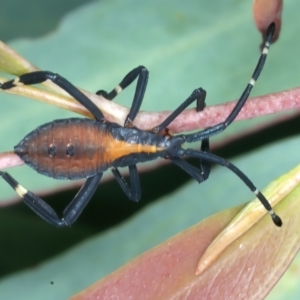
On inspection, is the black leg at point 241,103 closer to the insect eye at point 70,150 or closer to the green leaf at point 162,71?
the green leaf at point 162,71

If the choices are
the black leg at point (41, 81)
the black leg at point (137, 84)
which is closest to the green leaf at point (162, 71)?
the black leg at point (137, 84)

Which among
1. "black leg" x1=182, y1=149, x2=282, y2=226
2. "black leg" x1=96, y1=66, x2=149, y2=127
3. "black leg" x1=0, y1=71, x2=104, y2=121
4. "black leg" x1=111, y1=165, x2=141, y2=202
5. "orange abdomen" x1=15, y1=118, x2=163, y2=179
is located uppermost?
"black leg" x1=0, y1=71, x2=104, y2=121

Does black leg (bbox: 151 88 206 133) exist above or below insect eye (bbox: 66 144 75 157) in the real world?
above

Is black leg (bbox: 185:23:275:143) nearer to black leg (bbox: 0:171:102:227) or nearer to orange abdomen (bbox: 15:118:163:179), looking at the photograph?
orange abdomen (bbox: 15:118:163:179)

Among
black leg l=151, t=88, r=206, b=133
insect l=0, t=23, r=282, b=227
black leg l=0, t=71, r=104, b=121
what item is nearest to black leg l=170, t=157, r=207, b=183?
insect l=0, t=23, r=282, b=227

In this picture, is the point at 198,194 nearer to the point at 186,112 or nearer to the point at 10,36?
the point at 186,112

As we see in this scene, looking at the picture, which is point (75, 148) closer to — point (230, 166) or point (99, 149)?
point (99, 149)

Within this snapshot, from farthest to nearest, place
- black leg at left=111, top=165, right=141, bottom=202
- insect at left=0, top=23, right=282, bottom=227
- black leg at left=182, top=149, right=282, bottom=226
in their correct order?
black leg at left=111, top=165, right=141, bottom=202, insect at left=0, top=23, right=282, bottom=227, black leg at left=182, top=149, right=282, bottom=226
